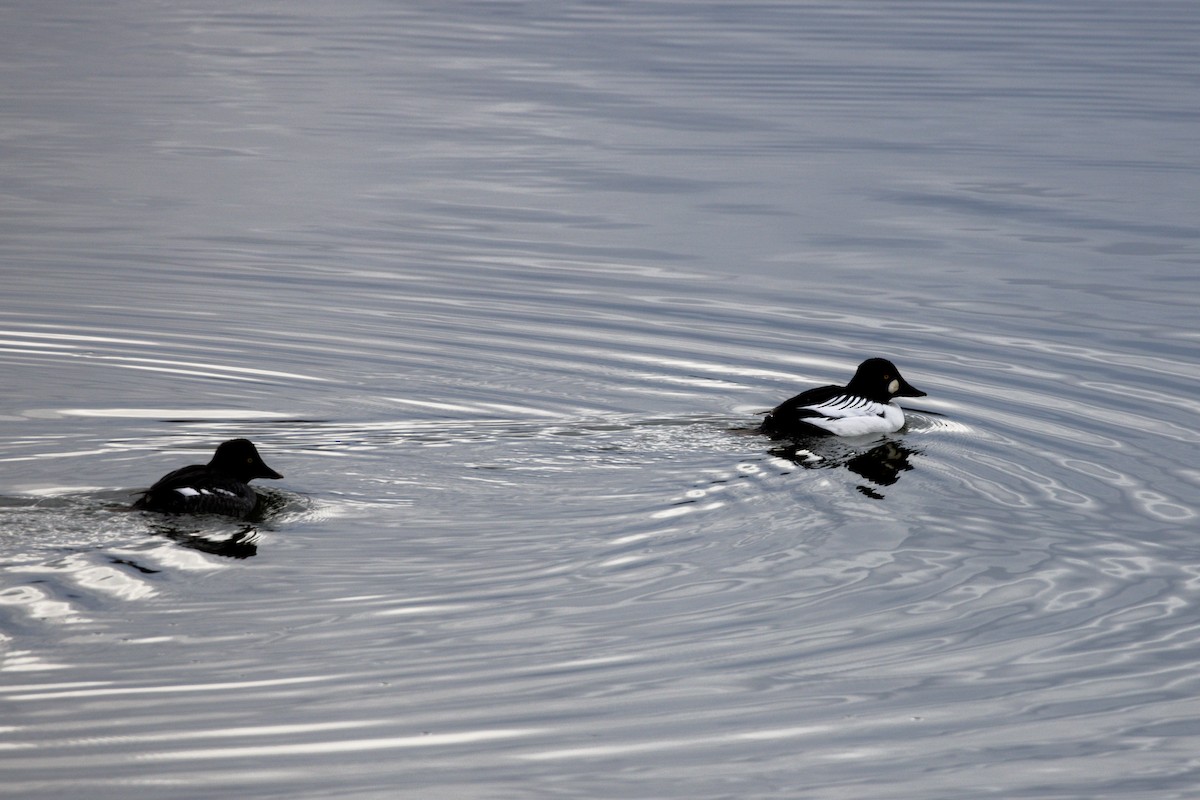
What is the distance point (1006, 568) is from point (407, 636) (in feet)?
11.3

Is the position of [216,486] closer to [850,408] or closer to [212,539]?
[212,539]

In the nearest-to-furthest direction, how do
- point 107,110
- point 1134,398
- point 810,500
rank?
point 810,500 → point 1134,398 → point 107,110

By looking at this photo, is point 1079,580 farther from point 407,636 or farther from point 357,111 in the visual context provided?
point 357,111

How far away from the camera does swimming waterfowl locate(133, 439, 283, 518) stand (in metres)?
9.38

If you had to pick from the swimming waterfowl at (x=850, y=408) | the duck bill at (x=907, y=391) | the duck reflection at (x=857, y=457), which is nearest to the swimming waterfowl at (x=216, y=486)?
the duck reflection at (x=857, y=457)

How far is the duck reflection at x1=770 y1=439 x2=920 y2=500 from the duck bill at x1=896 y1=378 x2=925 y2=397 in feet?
1.76

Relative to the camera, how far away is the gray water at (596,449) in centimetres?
714

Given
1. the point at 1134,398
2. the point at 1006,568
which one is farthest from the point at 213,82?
the point at 1006,568

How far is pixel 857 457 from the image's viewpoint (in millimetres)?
11719

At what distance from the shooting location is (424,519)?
31.3 ft

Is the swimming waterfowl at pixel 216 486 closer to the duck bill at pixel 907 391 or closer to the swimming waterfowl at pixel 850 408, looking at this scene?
the swimming waterfowl at pixel 850 408

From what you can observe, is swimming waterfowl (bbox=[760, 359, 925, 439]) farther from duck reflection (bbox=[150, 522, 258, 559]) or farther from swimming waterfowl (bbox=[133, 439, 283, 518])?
duck reflection (bbox=[150, 522, 258, 559])

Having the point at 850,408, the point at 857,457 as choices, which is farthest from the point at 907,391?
the point at 857,457

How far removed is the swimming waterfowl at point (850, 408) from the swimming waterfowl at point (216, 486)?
11.9ft
